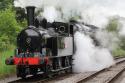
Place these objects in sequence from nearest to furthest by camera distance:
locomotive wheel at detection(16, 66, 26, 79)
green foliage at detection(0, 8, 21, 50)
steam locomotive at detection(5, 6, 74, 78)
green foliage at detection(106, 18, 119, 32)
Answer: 1. steam locomotive at detection(5, 6, 74, 78)
2. locomotive wheel at detection(16, 66, 26, 79)
3. green foliage at detection(0, 8, 21, 50)
4. green foliage at detection(106, 18, 119, 32)

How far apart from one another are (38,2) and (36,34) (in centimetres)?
284

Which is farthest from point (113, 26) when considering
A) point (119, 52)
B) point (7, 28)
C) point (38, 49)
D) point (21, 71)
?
point (21, 71)

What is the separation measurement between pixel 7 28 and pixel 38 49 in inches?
373

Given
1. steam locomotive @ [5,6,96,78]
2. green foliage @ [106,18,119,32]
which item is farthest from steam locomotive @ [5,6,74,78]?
green foliage @ [106,18,119,32]

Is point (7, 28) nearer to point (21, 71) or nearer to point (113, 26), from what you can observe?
point (21, 71)

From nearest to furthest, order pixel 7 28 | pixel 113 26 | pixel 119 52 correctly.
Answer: pixel 7 28 → pixel 113 26 → pixel 119 52

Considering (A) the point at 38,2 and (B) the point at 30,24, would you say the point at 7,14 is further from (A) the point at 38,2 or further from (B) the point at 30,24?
(B) the point at 30,24

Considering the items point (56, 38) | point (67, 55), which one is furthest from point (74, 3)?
point (56, 38)

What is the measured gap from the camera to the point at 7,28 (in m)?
26.8

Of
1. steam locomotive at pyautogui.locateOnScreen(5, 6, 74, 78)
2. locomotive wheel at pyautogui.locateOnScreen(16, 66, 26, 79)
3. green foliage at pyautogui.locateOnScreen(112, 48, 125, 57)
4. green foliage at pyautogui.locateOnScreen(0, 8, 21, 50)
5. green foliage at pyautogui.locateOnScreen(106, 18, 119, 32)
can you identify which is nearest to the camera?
steam locomotive at pyautogui.locateOnScreen(5, 6, 74, 78)

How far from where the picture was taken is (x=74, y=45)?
22547mm

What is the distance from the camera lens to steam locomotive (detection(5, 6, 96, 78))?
56.4ft

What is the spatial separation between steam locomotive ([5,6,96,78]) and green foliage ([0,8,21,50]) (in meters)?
6.91

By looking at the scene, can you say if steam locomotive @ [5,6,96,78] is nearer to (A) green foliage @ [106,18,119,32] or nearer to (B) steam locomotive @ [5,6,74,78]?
(B) steam locomotive @ [5,6,74,78]
